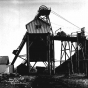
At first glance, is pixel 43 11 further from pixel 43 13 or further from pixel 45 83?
pixel 45 83

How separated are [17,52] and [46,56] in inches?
226

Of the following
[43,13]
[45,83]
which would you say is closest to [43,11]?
[43,13]

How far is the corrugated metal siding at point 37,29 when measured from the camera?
2961 centimetres

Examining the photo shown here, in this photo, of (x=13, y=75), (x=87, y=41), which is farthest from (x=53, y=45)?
(x=13, y=75)

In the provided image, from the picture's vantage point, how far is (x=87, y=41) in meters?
32.6

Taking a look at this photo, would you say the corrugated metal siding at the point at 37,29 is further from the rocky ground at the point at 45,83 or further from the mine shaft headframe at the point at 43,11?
the rocky ground at the point at 45,83

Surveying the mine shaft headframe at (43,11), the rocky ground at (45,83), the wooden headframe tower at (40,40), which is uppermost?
the mine shaft headframe at (43,11)

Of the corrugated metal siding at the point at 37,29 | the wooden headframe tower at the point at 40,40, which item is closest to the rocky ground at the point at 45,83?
the wooden headframe tower at the point at 40,40

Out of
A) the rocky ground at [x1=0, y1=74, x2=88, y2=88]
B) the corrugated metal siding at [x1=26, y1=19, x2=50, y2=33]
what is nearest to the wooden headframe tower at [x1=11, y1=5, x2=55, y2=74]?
the corrugated metal siding at [x1=26, y1=19, x2=50, y2=33]

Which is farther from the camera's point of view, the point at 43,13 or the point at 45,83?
the point at 43,13

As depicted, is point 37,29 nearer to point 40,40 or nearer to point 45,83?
point 40,40

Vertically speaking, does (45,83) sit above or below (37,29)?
below

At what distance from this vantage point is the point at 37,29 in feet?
97.5

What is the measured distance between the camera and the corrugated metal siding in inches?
1166
